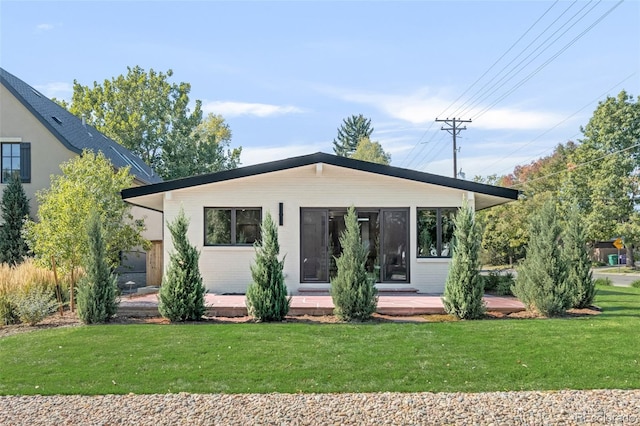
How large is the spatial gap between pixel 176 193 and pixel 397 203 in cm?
553

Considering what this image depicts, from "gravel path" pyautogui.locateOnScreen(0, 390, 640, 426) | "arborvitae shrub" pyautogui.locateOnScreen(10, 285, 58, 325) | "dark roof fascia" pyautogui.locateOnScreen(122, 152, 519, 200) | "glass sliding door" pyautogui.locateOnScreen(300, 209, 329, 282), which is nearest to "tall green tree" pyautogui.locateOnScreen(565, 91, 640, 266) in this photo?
"dark roof fascia" pyautogui.locateOnScreen(122, 152, 519, 200)

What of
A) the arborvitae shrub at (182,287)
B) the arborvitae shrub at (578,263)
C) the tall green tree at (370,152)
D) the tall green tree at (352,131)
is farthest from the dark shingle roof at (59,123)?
the tall green tree at (352,131)

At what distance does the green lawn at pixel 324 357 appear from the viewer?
5.37 m

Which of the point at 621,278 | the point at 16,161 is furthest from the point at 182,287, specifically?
the point at 621,278

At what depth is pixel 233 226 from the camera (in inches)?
493

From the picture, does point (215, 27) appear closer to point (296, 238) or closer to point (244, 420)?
point (296, 238)

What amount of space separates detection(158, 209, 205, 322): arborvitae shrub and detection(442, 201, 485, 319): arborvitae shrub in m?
4.55

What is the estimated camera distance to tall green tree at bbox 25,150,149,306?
995cm

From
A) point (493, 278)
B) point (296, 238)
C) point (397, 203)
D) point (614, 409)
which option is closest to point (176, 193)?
point (296, 238)

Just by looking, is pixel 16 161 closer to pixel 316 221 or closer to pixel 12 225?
pixel 12 225

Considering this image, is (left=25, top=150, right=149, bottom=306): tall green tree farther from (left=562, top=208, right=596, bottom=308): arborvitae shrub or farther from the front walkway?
(left=562, top=208, right=596, bottom=308): arborvitae shrub

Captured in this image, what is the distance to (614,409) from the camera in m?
4.66

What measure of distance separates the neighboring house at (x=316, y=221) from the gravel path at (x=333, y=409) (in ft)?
24.1

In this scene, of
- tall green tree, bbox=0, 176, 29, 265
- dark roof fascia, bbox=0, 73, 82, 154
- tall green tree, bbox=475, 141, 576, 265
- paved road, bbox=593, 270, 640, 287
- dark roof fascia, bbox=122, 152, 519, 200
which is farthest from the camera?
tall green tree, bbox=475, 141, 576, 265
